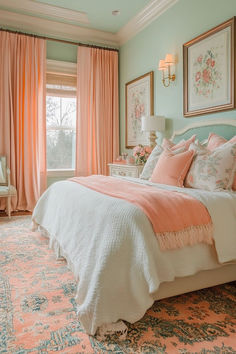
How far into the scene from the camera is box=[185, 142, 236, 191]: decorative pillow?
7.29 ft

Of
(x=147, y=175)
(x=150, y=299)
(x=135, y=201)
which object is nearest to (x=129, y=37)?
(x=147, y=175)

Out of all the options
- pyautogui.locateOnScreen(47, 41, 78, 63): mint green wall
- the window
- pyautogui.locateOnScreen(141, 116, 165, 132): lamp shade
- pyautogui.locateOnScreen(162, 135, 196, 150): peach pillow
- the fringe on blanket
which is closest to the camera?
the fringe on blanket

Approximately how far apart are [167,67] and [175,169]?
1.86 meters

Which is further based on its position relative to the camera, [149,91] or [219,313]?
[149,91]

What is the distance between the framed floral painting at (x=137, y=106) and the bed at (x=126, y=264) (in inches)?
106

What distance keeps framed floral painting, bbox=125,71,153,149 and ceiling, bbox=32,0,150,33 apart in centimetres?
94

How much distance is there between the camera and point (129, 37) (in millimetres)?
4902

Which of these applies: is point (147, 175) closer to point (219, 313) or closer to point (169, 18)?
point (219, 313)

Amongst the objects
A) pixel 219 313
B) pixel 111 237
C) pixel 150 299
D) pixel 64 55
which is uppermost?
pixel 64 55

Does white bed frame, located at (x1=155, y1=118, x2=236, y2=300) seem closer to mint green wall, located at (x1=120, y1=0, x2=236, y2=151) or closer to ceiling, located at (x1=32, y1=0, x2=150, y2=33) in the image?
mint green wall, located at (x1=120, y1=0, x2=236, y2=151)

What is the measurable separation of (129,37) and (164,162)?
10.3ft

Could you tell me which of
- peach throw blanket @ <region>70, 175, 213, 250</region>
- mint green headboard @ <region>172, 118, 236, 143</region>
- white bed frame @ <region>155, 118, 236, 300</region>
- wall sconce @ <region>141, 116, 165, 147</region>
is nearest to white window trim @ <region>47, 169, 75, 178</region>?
wall sconce @ <region>141, 116, 165, 147</region>

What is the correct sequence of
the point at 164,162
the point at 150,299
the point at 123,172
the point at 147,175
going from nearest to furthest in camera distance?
the point at 150,299 < the point at 164,162 < the point at 147,175 < the point at 123,172

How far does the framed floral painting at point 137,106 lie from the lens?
14.5 ft
